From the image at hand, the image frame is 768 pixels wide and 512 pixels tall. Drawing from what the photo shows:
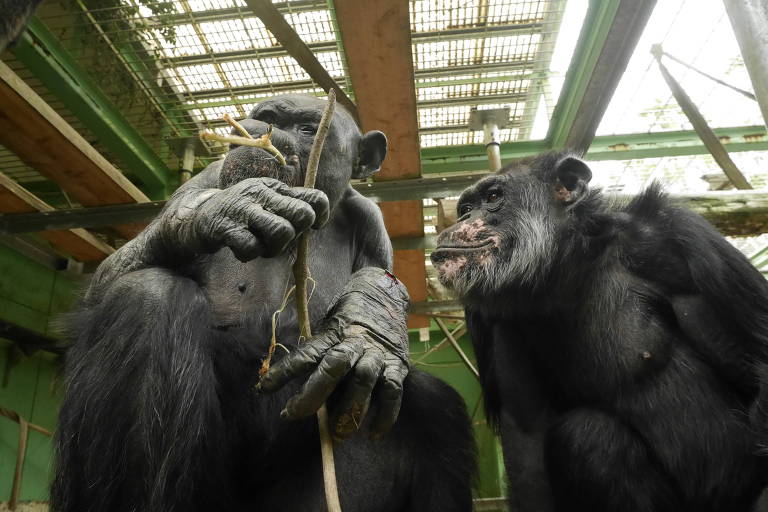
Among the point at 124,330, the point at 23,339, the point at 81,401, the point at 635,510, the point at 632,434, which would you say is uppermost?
the point at 23,339

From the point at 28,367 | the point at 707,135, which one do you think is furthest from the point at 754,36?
the point at 28,367

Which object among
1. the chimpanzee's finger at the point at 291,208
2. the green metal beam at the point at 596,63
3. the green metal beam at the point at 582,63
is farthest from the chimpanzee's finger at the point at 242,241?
the green metal beam at the point at 582,63

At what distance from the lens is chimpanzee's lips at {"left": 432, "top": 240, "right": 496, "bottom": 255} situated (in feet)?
9.57

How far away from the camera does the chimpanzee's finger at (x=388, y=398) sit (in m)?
2.21

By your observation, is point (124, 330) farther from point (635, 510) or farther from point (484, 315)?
point (635, 510)

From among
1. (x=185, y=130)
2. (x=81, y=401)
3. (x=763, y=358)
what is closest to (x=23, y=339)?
(x=185, y=130)

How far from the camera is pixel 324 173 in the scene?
2797 millimetres

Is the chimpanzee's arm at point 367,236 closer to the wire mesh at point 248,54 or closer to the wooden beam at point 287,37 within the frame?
the wooden beam at point 287,37

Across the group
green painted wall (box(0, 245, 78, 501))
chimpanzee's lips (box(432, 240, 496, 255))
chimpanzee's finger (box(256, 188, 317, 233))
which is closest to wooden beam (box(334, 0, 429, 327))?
chimpanzee's lips (box(432, 240, 496, 255))

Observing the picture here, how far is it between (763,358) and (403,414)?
55.2 inches

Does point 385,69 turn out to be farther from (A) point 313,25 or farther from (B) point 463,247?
(B) point 463,247

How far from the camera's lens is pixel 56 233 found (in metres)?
6.10

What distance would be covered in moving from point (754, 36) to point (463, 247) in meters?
1.42

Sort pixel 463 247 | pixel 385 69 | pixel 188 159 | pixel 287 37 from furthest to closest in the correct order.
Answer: pixel 188 159 < pixel 385 69 < pixel 287 37 < pixel 463 247
